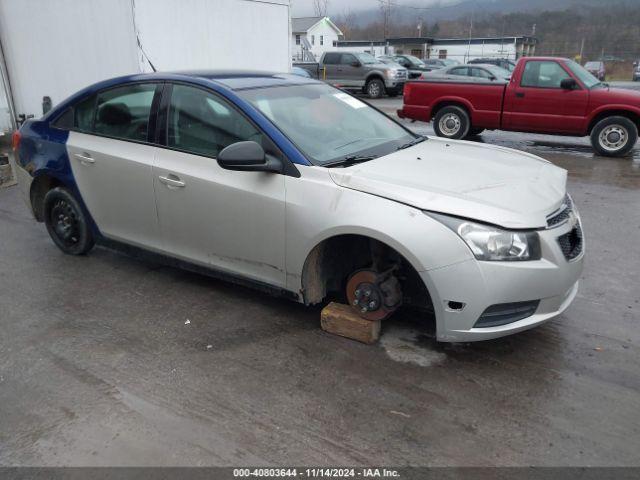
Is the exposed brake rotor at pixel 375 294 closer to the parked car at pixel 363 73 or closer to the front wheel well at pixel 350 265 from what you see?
the front wheel well at pixel 350 265

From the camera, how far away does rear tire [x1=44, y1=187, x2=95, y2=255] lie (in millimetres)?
4789

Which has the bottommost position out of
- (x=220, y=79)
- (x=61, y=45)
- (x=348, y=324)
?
(x=348, y=324)

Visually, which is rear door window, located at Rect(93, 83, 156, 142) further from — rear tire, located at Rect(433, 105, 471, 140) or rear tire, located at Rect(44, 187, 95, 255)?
rear tire, located at Rect(433, 105, 471, 140)

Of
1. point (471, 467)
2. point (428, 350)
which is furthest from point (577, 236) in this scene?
point (471, 467)

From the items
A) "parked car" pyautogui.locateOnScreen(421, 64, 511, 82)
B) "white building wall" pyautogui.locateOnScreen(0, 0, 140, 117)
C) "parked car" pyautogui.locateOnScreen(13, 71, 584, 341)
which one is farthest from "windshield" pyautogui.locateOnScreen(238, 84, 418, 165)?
"parked car" pyautogui.locateOnScreen(421, 64, 511, 82)

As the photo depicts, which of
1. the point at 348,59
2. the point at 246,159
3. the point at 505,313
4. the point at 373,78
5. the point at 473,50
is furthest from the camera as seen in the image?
the point at 473,50

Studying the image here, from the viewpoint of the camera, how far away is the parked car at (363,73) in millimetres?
21719

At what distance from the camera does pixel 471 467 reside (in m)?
2.49

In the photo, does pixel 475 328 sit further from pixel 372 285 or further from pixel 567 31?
pixel 567 31

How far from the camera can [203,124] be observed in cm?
387

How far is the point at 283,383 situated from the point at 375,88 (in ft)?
67.2

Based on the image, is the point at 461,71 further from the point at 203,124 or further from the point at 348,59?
the point at 203,124

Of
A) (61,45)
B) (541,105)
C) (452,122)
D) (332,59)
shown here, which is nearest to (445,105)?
(452,122)

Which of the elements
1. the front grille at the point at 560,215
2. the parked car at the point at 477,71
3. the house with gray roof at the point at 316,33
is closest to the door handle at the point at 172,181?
the front grille at the point at 560,215
